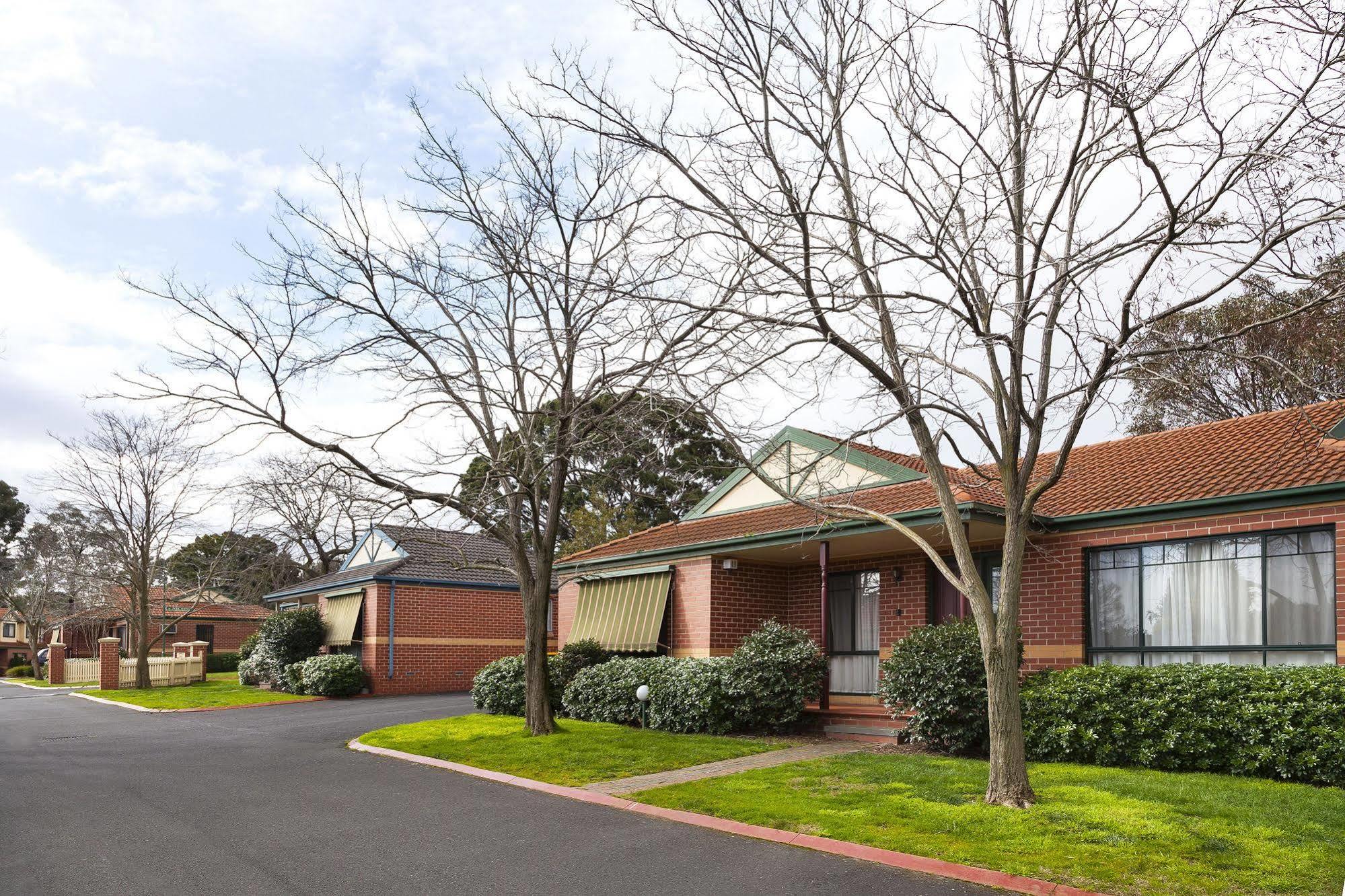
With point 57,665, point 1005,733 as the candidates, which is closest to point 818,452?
point 1005,733

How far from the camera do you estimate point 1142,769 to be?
1054cm

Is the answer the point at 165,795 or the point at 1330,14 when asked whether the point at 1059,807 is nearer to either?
the point at 1330,14

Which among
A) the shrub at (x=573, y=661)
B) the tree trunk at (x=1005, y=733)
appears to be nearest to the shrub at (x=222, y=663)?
the shrub at (x=573, y=661)

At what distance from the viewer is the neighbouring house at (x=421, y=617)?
27.1m

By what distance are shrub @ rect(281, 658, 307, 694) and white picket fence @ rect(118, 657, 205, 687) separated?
7.67m

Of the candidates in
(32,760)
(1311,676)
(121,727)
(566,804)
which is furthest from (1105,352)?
(121,727)

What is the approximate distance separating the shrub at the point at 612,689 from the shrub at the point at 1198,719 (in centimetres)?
655

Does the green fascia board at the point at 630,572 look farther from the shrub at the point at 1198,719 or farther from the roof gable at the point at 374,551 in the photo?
the roof gable at the point at 374,551

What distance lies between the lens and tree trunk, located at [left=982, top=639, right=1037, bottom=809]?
8.64 meters

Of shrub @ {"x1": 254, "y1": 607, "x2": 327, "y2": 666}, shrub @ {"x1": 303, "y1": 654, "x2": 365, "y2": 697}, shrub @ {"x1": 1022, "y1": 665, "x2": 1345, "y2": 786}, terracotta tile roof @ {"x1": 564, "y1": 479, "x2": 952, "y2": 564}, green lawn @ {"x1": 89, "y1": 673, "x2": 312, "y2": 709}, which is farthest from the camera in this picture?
shrub @ {"x1": 254, "y1": 607, "x2": 327, "y2": 666}

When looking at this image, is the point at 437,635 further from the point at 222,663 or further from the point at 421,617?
the point at 222,663

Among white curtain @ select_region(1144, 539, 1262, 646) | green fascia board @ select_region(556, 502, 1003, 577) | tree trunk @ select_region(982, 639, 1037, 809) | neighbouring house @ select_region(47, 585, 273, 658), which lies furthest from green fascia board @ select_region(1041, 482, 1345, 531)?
neighbouring house @ select_region(47, 585, 273, 658)

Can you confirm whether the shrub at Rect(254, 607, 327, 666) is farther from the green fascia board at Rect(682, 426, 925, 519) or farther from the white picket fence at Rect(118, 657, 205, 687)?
the green fascia board at Rect(682, 426, 925, 519)

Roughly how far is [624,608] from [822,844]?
1200cm
